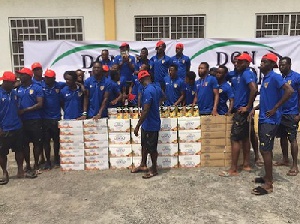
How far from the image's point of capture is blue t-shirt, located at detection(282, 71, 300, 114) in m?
5.56

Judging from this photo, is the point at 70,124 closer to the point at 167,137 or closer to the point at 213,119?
the point at 167,137

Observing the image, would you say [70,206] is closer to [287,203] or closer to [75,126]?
[75,126]

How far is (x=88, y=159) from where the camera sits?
596 cm

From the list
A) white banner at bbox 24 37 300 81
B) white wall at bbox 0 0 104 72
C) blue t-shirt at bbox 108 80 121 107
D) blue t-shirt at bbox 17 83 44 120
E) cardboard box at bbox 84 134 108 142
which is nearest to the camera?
blue t-shirt at bbox 17 83 44 120

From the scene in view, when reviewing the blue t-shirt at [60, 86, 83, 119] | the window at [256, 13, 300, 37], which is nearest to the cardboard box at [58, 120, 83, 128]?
the blue t-shirt at [60, 86, 83, 119]

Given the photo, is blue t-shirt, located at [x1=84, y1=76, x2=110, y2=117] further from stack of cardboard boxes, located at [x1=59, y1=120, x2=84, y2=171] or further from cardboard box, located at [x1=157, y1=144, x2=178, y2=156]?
cardboard box, located at [x1=157, y1=144, x2=178, y2=156]

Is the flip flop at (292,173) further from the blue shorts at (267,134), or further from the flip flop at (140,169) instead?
the flip flop at (140,169)

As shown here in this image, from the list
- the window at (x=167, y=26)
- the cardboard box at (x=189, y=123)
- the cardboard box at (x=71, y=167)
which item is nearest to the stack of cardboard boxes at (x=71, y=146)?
the cardboard box at (x=71, y=167)

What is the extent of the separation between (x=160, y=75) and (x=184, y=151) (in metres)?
2.09

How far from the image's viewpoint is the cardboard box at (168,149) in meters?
5.89

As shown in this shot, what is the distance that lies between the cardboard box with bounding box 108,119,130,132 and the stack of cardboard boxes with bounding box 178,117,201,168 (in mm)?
988

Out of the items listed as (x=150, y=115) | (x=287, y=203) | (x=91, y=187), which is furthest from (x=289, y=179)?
(x=91, y=187)

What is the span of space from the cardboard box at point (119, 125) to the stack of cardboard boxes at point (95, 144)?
11 cm

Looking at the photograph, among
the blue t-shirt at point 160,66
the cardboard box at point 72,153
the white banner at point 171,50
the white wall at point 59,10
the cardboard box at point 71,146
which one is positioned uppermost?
the white wall at point 59,10
